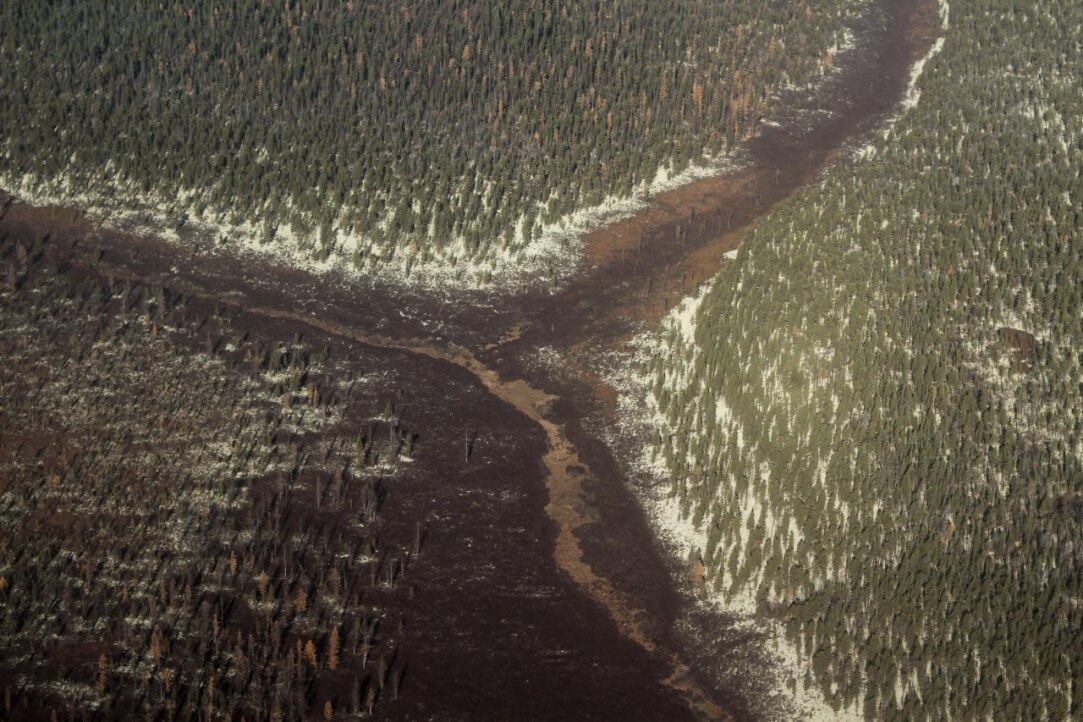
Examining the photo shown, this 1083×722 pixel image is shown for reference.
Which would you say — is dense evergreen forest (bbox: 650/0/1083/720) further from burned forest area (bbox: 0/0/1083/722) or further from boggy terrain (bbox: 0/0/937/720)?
boggy terrain (bbox: 0/0/937/720)

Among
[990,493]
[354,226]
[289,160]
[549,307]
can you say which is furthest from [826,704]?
[289,160]

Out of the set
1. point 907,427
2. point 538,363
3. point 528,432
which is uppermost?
point 538,363

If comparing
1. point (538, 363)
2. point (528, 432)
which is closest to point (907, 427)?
point (528, 432)

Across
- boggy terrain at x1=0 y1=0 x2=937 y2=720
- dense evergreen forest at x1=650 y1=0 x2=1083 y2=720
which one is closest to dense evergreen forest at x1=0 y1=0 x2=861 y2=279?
boggy terrain at x1=0 y1=0 x2=937 y2=720

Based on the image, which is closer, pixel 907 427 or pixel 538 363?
pixel 907 427

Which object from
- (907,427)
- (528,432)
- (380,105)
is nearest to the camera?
(907,427)

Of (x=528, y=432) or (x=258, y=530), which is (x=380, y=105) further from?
(x=258, y=530)

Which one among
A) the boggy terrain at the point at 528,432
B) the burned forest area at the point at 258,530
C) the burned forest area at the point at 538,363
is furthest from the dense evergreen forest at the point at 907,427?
the burned forest area at the point at 258,530
